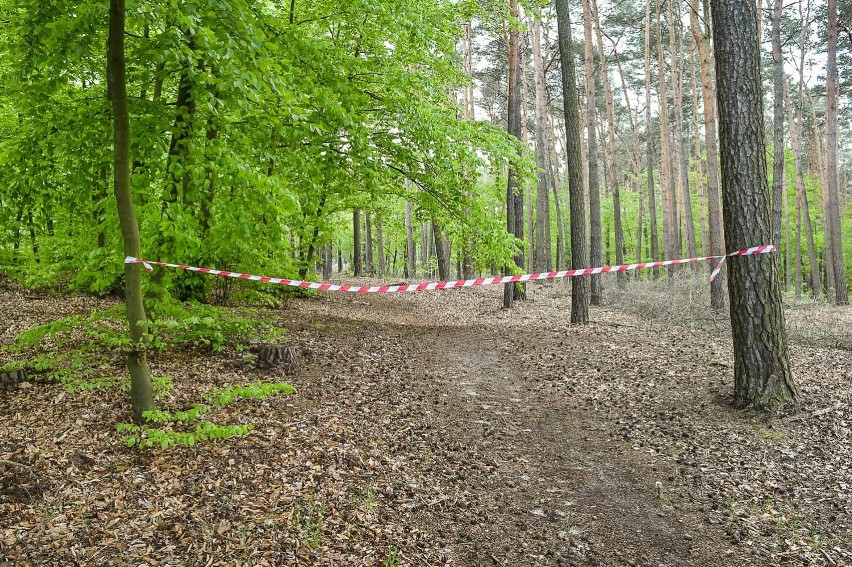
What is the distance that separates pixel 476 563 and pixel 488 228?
6866 mm

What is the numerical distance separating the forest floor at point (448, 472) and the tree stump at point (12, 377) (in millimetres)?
165

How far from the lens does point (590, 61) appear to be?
15.9 meters

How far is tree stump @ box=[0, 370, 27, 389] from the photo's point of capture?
5.89m

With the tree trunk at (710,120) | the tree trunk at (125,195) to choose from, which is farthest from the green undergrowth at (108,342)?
the tree trunk at (710,120)

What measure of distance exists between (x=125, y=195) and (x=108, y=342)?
250 cm

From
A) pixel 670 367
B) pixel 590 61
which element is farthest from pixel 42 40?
pixel 590 61

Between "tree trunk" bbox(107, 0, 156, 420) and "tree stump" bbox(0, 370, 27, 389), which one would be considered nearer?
"tree trunk" bbox(107, 0, 156, 420)

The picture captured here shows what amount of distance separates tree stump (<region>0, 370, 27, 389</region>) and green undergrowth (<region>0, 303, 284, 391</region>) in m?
0.06

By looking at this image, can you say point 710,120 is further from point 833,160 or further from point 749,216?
point 749,216

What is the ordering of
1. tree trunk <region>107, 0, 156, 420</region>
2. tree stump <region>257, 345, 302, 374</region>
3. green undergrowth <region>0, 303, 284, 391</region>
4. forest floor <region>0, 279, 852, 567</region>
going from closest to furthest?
forest floor <region>0, 279, 852, 567</region>
tree trunk <region>107, 0, 156, 420</region>
green undergrowth <region>0, 303, 284, 391</region>
tree stump <region>257, 345, 302, 374</region>

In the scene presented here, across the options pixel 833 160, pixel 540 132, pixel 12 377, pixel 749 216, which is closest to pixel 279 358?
pixel 12 377

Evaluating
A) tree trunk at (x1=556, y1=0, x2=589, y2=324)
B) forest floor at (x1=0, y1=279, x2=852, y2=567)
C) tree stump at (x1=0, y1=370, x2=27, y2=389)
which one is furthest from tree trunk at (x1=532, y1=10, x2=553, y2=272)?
tree stump at (x1=0, y1=370, x2=27, y2=389)

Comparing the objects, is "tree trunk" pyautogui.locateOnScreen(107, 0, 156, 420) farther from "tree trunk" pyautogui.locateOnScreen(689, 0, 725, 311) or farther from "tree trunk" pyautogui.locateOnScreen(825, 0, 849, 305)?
"tree trunk" pyautogui.locateOnScreen(825, 0, 849, 305)

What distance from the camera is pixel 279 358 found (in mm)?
7520
